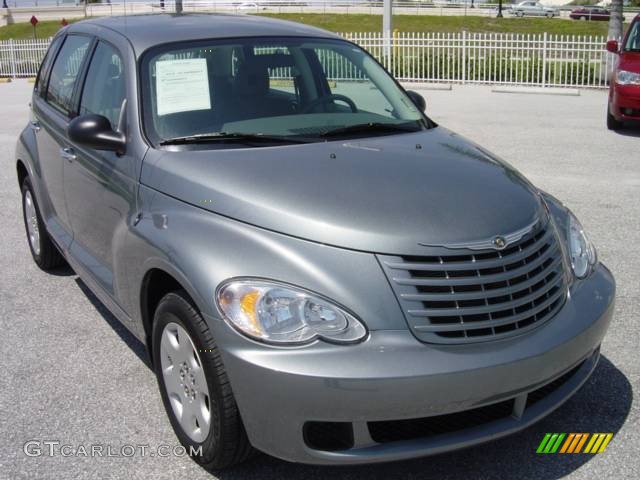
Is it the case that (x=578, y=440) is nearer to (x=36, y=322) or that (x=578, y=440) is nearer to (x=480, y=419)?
(x=480, y=419)

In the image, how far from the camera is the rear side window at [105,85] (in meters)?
4.16

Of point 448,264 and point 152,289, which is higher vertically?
point 448,264

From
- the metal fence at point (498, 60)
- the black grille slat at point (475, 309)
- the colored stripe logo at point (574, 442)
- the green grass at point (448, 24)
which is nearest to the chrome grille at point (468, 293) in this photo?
the black grille slat at point (475, 309)

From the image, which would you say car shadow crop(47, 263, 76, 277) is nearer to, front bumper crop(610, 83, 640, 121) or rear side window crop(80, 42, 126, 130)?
rear side window crop(80, 42, 126, 130)

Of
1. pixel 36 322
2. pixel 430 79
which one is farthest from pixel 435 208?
pixel 430 79

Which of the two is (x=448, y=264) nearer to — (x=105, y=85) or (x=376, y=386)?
(x=376, y=386)

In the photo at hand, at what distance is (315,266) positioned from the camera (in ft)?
9.49

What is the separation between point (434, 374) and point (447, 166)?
116cm

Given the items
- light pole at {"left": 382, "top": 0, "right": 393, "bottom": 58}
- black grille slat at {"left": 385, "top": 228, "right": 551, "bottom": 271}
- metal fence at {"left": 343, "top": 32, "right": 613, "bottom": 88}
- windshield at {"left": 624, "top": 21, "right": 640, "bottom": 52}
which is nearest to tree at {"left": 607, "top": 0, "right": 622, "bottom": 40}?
metal fence at {"left": 343, "top": 32, "right": 613, "bottom": 88}

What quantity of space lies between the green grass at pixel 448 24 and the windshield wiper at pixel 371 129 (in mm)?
48467

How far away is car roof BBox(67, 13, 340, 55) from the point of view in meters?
4.27

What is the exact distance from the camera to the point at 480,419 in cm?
302

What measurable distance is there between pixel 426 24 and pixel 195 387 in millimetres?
56712

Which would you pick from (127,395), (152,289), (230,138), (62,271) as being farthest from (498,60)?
(152,289)
